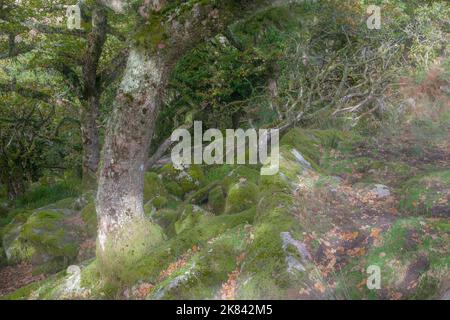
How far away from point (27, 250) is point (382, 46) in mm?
11180

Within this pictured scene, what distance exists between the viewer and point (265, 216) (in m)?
6.66

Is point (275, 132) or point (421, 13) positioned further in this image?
point (421, 13)

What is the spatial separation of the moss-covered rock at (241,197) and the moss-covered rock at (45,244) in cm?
387

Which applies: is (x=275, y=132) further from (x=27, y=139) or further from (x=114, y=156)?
(x=27, y=139)

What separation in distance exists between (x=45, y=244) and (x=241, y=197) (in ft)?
15.9

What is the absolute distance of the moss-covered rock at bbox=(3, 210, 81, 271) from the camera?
990 cm

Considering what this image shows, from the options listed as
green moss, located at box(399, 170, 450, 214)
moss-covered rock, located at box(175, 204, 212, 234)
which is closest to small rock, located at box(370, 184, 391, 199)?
green moss, located at box(399, 170, 450, 214)

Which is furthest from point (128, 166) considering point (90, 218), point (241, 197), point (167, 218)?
point (90, 218)

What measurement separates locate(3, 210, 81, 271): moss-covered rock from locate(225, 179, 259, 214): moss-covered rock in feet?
12.7

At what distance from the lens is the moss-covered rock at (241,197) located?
836cm

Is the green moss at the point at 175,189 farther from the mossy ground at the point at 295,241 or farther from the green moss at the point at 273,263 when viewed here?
the green moss at the point at 273,263

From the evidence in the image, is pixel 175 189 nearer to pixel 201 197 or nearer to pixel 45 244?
pixel 201 197

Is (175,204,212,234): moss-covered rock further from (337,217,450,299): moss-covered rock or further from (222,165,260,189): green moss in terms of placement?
(337,217,450,299): moss-covered rock
